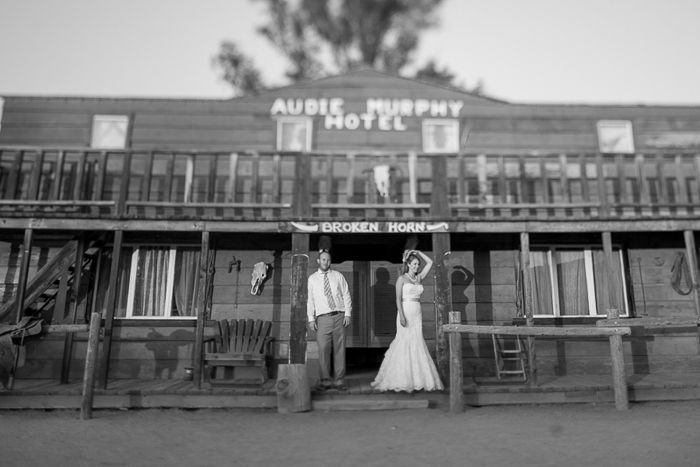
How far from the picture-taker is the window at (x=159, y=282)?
32.1 ft

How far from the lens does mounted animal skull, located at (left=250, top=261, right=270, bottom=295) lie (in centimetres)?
966

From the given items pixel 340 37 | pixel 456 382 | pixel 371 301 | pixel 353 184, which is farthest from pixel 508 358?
pixel 340 37

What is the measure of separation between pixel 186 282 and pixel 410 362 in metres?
4.51

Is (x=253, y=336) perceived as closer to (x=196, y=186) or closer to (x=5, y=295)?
(x=196, y=186)

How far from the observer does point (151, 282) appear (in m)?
9.90

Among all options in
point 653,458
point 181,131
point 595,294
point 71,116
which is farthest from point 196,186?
point 653,458

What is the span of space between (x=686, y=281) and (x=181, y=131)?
9.92 meters

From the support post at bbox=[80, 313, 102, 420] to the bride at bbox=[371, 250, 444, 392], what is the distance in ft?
12.1

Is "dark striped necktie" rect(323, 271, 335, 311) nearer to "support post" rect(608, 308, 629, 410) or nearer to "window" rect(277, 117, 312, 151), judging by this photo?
"support post" rect(608, 308, 629, 410)

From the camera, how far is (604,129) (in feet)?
37.1

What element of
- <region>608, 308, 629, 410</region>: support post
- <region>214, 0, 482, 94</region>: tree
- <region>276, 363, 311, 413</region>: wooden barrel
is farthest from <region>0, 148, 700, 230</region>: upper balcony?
<region>214, 0, 482, 94</region>: tree

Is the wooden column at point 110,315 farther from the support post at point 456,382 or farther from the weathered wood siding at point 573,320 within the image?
the weathered wood siding at point 573,320

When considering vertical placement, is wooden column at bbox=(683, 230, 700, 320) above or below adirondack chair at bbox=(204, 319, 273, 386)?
above

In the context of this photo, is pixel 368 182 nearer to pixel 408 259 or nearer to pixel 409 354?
pixel 408 259
